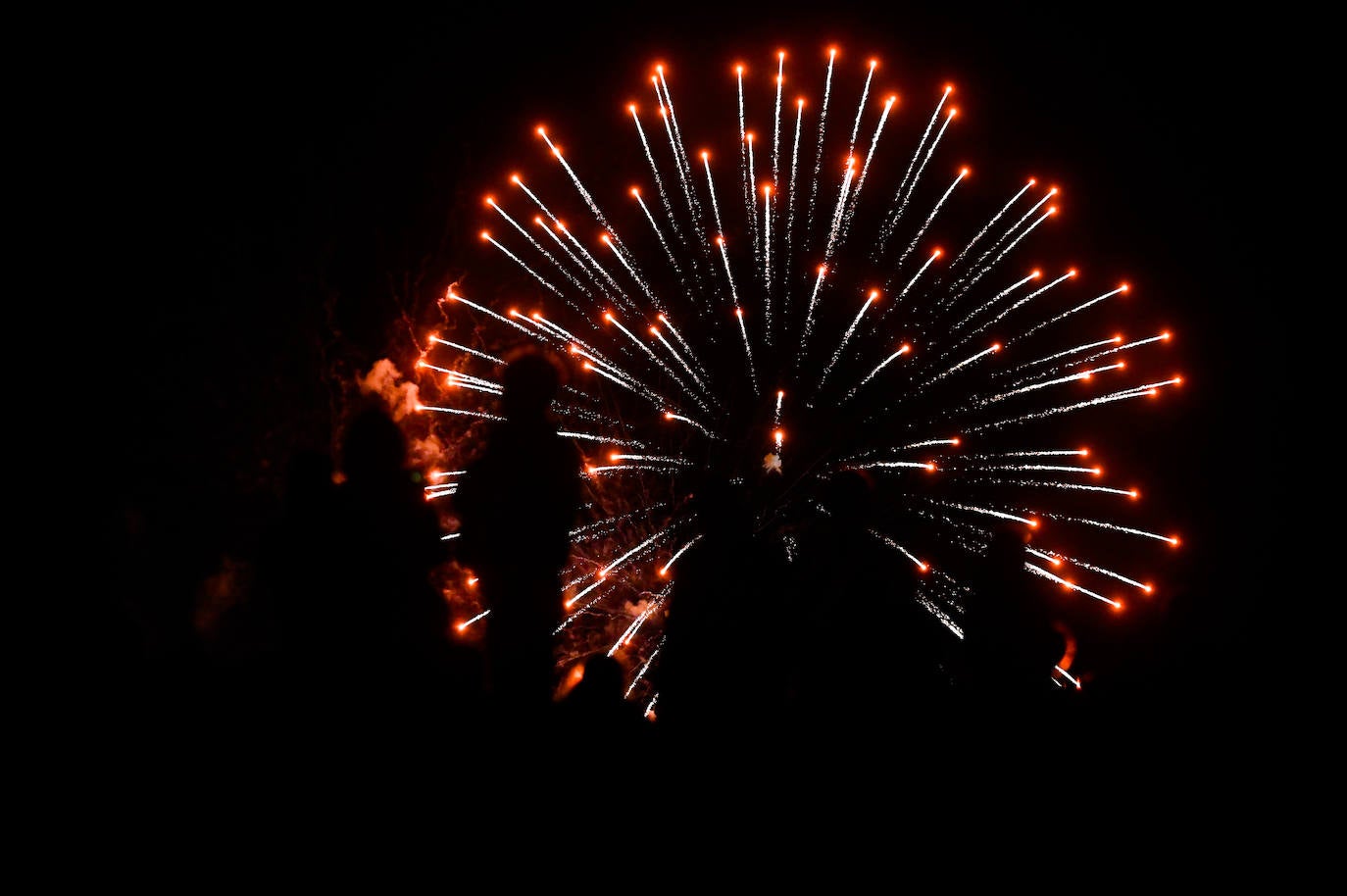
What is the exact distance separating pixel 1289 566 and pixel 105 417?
39.6 ft

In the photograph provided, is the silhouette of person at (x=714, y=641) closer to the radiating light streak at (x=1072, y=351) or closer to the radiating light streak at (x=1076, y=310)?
the radiating light streak at (x=1076, y=310)

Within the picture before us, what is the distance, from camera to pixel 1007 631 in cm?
451

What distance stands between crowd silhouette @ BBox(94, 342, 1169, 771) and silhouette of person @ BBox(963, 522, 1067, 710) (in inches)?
0.4

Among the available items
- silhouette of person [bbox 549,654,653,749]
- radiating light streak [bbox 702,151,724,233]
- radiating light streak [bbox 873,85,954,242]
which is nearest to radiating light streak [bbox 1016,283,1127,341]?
radiating light streak [bbox 873,85,954,242]

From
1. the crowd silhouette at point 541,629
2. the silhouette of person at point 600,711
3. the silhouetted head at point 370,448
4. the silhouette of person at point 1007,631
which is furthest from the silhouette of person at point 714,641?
the silhouetted head at point 370,448

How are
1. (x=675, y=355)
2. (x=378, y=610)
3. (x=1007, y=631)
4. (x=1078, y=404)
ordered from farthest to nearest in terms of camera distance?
(x=1078, y=404)
(x=675, y=355)
(x=1007, y=631)
(x=378, y=610)

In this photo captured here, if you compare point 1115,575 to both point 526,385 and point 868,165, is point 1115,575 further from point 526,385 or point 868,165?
point 526,385

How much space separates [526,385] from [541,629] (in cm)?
105

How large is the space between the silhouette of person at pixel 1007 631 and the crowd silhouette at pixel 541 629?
1 centimetres

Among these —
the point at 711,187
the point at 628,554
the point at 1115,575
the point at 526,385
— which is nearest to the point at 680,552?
the point at 628,554

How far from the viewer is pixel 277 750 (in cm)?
307

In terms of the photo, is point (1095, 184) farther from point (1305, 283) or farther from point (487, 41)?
point (487, 41)

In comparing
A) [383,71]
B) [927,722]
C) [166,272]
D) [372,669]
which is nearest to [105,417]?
[166,272]

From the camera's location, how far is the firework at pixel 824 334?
10.2m
